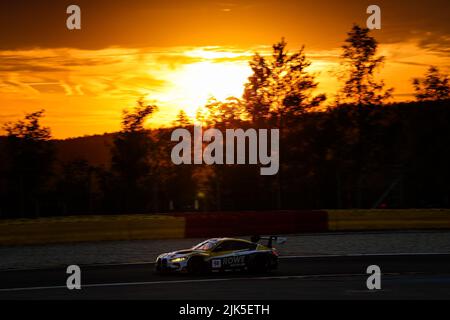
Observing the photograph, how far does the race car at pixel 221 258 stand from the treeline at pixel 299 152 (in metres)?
24.8

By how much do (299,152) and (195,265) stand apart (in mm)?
30081

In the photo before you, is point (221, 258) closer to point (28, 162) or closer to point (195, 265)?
point (195, 265)

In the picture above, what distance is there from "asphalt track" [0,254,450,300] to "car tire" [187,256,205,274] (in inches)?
7.0

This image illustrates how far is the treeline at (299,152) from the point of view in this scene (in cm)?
4512

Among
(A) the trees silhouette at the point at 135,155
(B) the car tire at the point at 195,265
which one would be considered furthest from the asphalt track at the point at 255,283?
(A) the trees silhouette at the point at 135,155

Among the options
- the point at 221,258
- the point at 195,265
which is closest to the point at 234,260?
the point at 221,258

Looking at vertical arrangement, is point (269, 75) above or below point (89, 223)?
above

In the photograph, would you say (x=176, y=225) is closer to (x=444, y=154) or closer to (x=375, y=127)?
(x=375, y=127)

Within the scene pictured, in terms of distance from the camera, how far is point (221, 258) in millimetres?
16359

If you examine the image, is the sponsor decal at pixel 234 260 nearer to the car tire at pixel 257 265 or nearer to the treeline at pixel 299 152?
the car tire at pixel 257 265

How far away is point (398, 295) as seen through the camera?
12641 mm

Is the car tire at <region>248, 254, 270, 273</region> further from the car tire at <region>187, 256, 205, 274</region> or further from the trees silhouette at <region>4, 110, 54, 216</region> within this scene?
the trees silhouette at <region>4, 110, 54, 216</region>

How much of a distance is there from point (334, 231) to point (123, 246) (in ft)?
29.3

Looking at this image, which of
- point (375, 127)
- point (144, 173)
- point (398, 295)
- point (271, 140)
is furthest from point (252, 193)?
point (398, 295)
